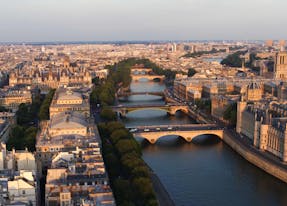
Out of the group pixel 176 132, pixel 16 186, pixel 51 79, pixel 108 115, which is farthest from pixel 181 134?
pixel 51 79

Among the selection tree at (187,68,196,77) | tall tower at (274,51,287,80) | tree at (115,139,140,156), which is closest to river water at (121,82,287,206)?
tree at (115,139,140,156)

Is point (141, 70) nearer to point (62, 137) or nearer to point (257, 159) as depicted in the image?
point (257, 159)

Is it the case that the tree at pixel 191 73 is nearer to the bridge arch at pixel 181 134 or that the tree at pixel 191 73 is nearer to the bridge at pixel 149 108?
the bridge at pixel 149 108

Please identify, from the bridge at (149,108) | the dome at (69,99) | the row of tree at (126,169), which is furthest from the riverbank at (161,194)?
the bridge at (149,108)

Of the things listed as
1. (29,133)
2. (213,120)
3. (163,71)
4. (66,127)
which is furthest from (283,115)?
(163,71)

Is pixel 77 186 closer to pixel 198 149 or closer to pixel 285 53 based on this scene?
pixel 198 149

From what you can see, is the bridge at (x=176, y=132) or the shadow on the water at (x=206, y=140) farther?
the shadow on the water at (x=206, y=140)
